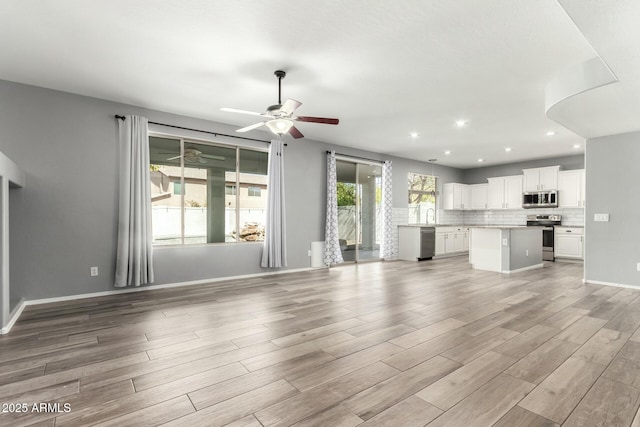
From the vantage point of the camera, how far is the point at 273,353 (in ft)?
8.41

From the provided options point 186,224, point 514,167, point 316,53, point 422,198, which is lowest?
point 186,224

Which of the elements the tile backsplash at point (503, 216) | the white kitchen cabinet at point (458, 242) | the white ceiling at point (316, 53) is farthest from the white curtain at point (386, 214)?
the white ceiling at point (316, 53)

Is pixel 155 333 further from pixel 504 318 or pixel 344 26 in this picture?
pixel 504 318

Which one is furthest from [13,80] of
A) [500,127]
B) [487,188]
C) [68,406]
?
[487,188]

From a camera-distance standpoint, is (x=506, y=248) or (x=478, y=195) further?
(x=478, y=195)

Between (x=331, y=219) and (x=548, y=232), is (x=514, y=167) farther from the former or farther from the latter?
(x=331, y=219)

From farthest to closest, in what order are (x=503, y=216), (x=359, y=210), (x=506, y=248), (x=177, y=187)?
(x=503, y=216)
(x=359, y=210)
(x=506, y=248)
(x=177, y=187)

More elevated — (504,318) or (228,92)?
(228,92)

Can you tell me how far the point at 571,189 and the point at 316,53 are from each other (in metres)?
8.01

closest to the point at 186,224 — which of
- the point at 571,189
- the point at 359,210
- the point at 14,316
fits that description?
the point at 14,316

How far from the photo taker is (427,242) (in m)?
8.20

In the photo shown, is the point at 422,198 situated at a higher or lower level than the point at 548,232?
higher

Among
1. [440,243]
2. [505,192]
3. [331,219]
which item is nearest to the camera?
[331,219]

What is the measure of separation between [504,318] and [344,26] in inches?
132
